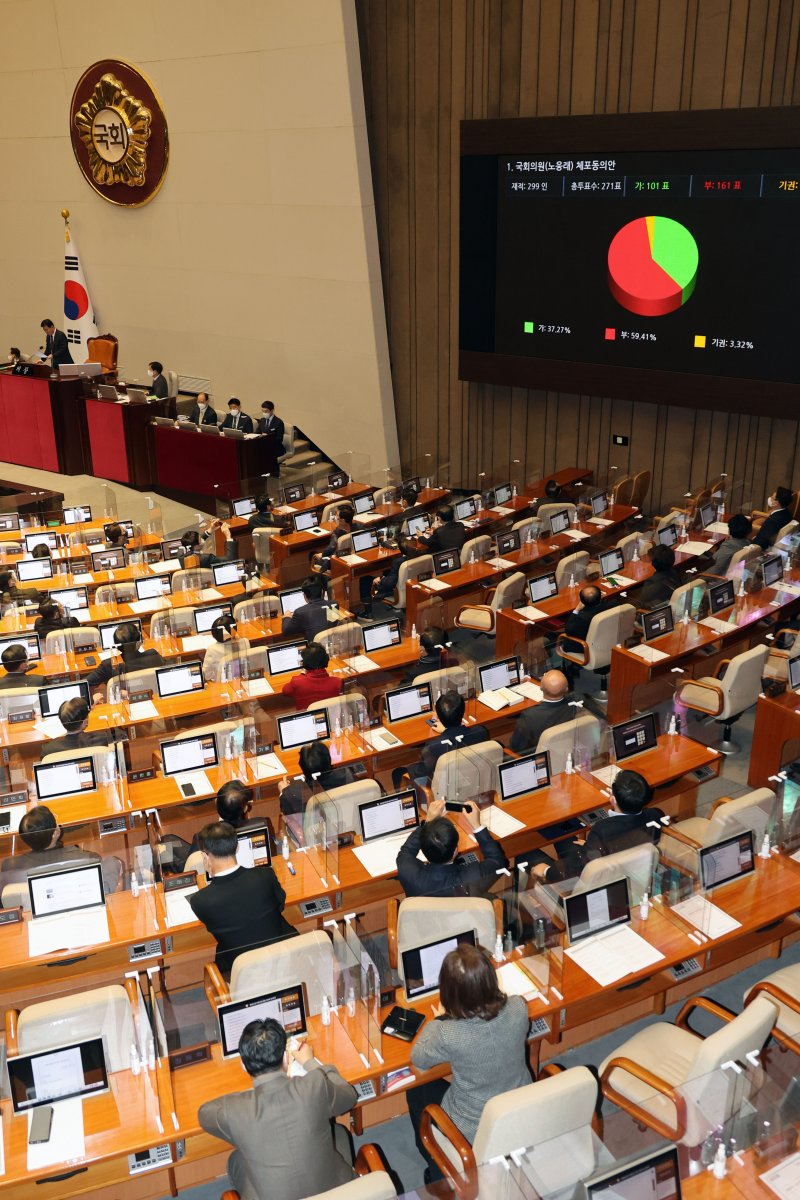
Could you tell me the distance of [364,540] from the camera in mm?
10836

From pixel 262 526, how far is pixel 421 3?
676cm

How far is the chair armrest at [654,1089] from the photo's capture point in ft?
12.2

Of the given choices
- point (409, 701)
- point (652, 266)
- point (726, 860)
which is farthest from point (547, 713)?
point (652, 266)

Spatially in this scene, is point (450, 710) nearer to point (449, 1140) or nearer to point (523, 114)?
point (449, 1140)

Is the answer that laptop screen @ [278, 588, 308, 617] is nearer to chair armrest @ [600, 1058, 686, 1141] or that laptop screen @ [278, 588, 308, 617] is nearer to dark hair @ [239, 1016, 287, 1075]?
chair armrest @ [600, 1058, 686, 1141]

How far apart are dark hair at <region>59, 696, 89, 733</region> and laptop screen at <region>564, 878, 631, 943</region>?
131 inches

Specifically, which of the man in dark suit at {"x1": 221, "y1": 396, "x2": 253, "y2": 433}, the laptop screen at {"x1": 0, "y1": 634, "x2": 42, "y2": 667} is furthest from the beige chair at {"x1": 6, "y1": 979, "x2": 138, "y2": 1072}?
the man in dark suit at {"x1": 221, "y1": 396, "x2": 253, "y2": 433}

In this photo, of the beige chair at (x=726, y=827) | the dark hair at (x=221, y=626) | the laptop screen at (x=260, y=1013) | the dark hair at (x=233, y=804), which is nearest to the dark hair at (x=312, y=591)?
the dark hair at (x=221, y=626)

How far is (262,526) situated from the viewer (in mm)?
11531

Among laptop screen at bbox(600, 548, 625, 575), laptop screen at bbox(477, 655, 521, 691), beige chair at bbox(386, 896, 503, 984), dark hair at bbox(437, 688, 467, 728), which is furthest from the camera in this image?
laptop screen at bbox(600, 548, 625, 575)

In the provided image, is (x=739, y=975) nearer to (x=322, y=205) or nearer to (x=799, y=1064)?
(x=799, y=1064)

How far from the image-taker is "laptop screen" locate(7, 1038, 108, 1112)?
146 inches

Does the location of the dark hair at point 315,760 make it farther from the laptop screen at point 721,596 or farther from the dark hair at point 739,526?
the dark hair at point 739,526

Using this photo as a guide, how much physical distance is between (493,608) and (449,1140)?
5.84m
